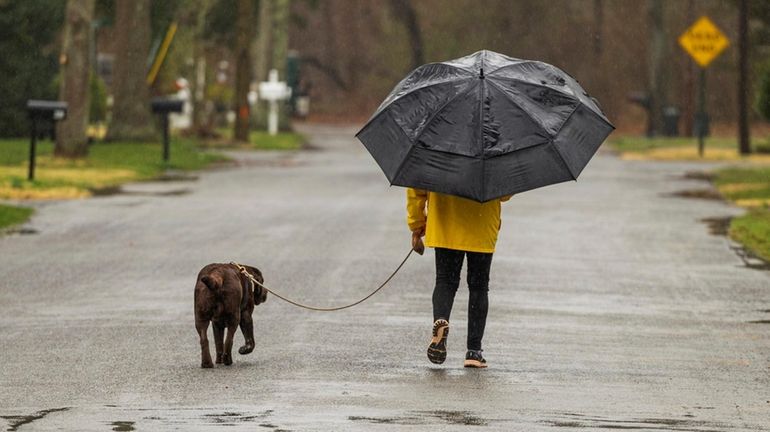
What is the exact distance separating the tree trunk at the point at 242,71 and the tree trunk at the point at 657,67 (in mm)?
14451

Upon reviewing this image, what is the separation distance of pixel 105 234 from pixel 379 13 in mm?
72129

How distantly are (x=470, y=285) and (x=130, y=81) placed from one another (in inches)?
1230

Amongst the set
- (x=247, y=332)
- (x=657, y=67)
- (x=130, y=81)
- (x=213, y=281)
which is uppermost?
(x=657, y=67)

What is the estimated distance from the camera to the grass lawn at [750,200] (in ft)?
65.0

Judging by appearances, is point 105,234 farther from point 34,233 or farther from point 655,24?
point 655,24

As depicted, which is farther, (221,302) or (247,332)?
(247,332)

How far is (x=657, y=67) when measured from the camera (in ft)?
189

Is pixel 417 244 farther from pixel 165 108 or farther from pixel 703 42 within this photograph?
pixel 703 42

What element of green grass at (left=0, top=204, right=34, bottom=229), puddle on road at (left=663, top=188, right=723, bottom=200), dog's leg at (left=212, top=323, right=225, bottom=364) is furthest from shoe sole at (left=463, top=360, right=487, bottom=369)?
puddle on road at (left=663, top=188, right=723, bottom=200)

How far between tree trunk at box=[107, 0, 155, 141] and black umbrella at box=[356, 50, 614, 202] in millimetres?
30853

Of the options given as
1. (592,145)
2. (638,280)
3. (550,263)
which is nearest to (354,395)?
(592,145)

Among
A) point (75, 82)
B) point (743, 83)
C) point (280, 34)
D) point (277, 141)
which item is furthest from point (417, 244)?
point (280, 34)

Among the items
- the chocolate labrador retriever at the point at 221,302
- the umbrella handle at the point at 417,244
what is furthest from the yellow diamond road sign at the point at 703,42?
the chocolate labrador retriever at the point at 221,302

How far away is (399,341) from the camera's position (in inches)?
468
